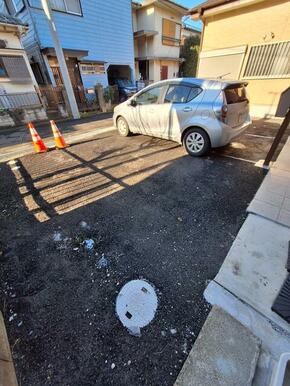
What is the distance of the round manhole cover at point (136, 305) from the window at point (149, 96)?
4.32m

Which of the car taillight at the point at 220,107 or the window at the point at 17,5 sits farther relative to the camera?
the window at the point at 17,5

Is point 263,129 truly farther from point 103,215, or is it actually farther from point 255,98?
point 103,215

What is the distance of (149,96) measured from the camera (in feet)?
15.8

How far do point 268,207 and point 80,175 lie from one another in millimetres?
3510

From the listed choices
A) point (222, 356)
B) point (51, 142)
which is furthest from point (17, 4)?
point (222, 356)

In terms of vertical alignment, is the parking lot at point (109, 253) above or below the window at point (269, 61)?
below

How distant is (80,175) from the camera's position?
3934mm

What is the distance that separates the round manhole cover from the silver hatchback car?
331cm

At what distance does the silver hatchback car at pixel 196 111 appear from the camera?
3.73m

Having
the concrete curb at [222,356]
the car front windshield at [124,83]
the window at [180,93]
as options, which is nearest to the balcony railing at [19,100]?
the car front windshield at [124,83]

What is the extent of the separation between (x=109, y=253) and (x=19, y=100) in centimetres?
980

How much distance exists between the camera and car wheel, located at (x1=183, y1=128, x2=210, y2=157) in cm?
406

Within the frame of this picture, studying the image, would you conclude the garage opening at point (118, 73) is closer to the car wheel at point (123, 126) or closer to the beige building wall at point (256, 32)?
the beige building wall at point (256, 32)

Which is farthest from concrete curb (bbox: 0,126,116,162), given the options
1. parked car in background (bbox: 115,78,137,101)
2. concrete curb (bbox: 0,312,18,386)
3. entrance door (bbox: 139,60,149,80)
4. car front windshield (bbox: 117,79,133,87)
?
entrance door (bbox: 139,60,149,80)
